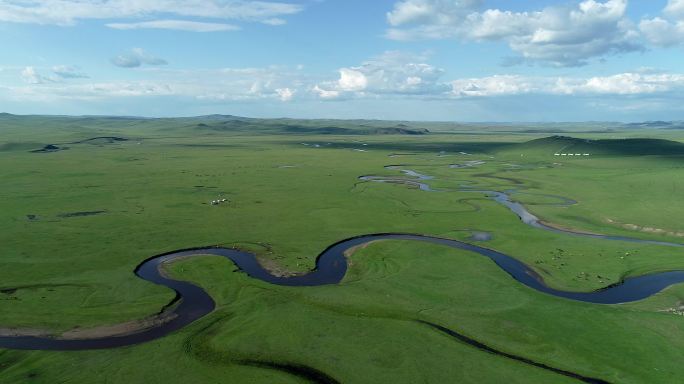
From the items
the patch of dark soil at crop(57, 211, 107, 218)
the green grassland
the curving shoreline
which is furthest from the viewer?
the patch of dark soil at crop(57, 211, 107, 218)

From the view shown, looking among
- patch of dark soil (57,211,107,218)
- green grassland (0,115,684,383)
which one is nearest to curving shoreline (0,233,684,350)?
green grassland (0,115,684,383)

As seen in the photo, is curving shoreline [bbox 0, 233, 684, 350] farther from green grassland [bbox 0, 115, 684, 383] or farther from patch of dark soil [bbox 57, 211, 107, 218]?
patch of dark soil [bbox 57, 211, 107, 218]

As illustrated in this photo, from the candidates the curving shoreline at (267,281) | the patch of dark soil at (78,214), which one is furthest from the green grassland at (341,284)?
the curving shoreline at (267,281)

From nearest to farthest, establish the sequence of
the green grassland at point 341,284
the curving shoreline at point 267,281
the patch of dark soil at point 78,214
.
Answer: the green grassland at point 341,284 < the curving shoreline at point 267,281 < the patch of dark soil at point 78,214

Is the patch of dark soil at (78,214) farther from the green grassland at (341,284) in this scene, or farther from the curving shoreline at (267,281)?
the curving shoreline at (267,281)

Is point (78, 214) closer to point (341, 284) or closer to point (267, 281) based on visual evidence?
point (267, 281)

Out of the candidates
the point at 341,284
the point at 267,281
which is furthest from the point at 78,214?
the point at 341,284

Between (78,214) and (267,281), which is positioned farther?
(78,214)

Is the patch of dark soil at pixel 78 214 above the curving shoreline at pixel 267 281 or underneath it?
above

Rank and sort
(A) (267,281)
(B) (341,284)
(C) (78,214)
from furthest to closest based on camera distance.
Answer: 1. (C) (78,214)
2. (A) (267,281)
3. (B) (341,284)

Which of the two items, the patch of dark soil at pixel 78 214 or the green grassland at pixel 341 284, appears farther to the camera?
the patch of dark soil at pixel 78 214
